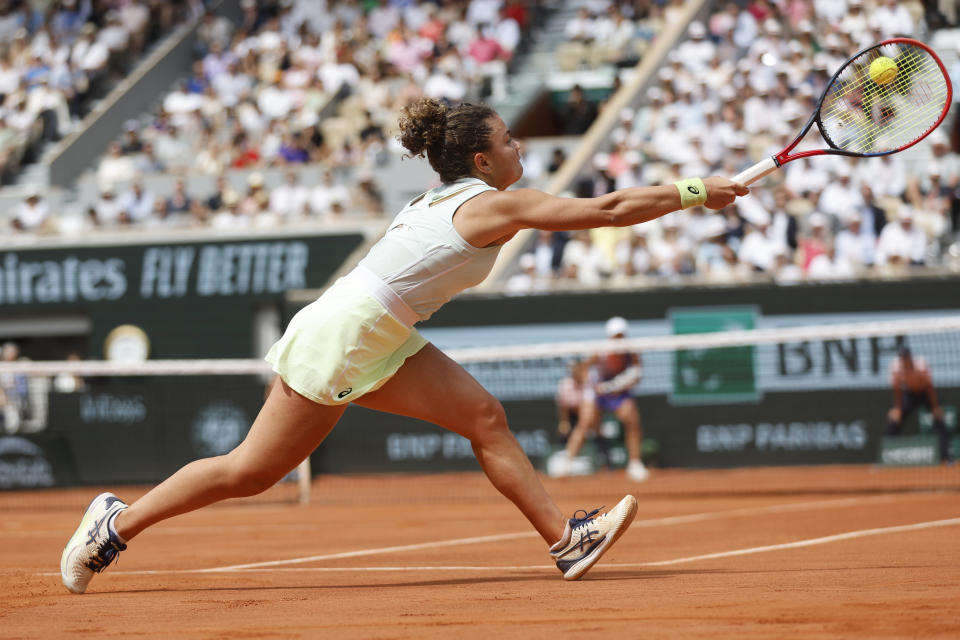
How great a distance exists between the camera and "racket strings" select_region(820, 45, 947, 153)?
5.74 m

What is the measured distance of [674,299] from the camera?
13.8 metres

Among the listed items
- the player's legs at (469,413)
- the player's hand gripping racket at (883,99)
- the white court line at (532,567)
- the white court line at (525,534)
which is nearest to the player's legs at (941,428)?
the white court line at (525,534)

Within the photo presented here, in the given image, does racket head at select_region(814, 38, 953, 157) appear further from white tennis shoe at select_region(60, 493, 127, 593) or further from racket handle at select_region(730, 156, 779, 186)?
white tennis shoe at select_region(60, 493, 127, 593)

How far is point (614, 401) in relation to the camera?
532 inches

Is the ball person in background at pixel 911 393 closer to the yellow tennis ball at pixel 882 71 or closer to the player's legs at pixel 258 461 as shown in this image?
the yellow tennis ball at pixel 882 71

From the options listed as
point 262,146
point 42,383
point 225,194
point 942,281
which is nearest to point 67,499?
point 42,383

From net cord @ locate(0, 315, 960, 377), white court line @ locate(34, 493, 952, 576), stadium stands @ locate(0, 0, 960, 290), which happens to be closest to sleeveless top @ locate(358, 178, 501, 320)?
white court line @ locate(34, 493, 952, 576)

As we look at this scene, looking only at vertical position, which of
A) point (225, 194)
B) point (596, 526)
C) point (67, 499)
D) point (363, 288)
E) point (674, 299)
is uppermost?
point (363, 288)

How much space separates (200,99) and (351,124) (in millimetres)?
3455

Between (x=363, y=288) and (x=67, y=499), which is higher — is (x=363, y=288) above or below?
above

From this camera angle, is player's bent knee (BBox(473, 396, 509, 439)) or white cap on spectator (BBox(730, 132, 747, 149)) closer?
player's bent knee (BBox(473, 396, 509, 439))

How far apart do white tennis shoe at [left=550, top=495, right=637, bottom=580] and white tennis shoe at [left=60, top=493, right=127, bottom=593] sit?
66.5 inches

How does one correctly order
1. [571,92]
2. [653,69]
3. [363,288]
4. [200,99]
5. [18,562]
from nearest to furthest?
[363,288]
[18,562]
[653,69]
[571,92]
[200,99]

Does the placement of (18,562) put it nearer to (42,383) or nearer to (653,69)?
(42,383)
